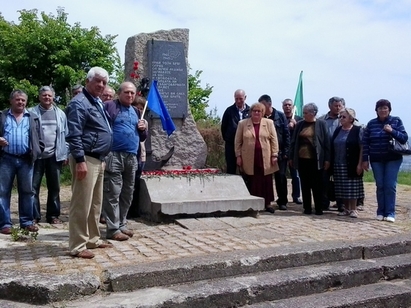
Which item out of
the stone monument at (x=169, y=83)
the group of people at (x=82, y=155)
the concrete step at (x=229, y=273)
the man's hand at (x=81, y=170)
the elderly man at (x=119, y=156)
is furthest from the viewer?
the stone monument at (x=169, y=83)

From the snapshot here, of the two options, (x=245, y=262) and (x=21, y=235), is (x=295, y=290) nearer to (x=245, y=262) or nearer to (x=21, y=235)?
(x=245, y=262)

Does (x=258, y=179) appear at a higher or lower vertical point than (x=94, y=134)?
lower

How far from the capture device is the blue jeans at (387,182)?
6.95 m

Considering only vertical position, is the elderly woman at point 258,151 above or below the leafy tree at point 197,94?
below

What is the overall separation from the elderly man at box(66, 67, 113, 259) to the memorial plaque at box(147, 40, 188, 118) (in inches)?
128

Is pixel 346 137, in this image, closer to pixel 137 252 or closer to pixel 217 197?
pixel 217 197

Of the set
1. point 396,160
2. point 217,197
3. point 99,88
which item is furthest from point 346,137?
point 99,88

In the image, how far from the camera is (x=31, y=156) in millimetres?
6258

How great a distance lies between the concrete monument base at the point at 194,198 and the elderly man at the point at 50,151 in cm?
109

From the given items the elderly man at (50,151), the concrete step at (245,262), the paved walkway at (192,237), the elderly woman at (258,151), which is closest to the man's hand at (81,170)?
the paved walkway at (192,237)

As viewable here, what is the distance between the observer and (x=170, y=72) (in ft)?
27.3

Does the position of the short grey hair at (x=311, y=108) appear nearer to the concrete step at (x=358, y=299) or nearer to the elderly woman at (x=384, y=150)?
the elderly woman at (x=384, y=150)

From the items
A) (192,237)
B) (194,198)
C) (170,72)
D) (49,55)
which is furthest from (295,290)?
(49,55)

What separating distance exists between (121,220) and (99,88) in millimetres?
1680
